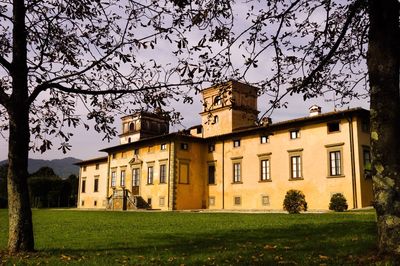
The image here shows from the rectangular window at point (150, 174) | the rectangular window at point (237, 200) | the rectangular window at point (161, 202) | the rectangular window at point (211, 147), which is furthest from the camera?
the rectangular window at point (150, 174)

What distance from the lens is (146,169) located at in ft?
137

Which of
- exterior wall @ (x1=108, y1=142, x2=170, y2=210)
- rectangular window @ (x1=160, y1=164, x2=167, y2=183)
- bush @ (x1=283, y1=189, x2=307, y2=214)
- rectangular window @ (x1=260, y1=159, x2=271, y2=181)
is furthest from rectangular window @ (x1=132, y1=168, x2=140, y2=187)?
bush @ (x1=283, y1=189, x2=307, y2=214)

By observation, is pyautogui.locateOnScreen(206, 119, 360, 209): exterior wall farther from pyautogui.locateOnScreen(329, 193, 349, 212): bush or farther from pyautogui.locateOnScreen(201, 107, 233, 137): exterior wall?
pyautogui.locateOnScreen(201, 107, 233, 137): exterior wall

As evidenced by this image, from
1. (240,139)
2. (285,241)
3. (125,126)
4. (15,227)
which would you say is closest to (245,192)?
(240,139)

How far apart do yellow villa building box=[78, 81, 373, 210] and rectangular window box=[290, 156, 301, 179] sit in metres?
0.02

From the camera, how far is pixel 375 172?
262 inches

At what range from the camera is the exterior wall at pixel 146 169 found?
39219 millimetres

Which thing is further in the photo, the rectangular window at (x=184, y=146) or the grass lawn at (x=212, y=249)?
the rectangular window at (x=184, y=146)

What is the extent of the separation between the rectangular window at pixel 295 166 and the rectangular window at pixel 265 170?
232 centimetres

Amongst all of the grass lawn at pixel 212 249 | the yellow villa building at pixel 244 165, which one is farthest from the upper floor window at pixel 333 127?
the grass lawn at pixel 212 249

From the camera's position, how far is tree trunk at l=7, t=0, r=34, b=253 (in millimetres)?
8070

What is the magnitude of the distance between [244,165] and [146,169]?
36.5ft

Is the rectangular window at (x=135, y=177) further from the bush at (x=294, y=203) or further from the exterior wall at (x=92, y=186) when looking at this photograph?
the bush at (x=294, y=203)

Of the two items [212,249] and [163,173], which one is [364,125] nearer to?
[163,173]
